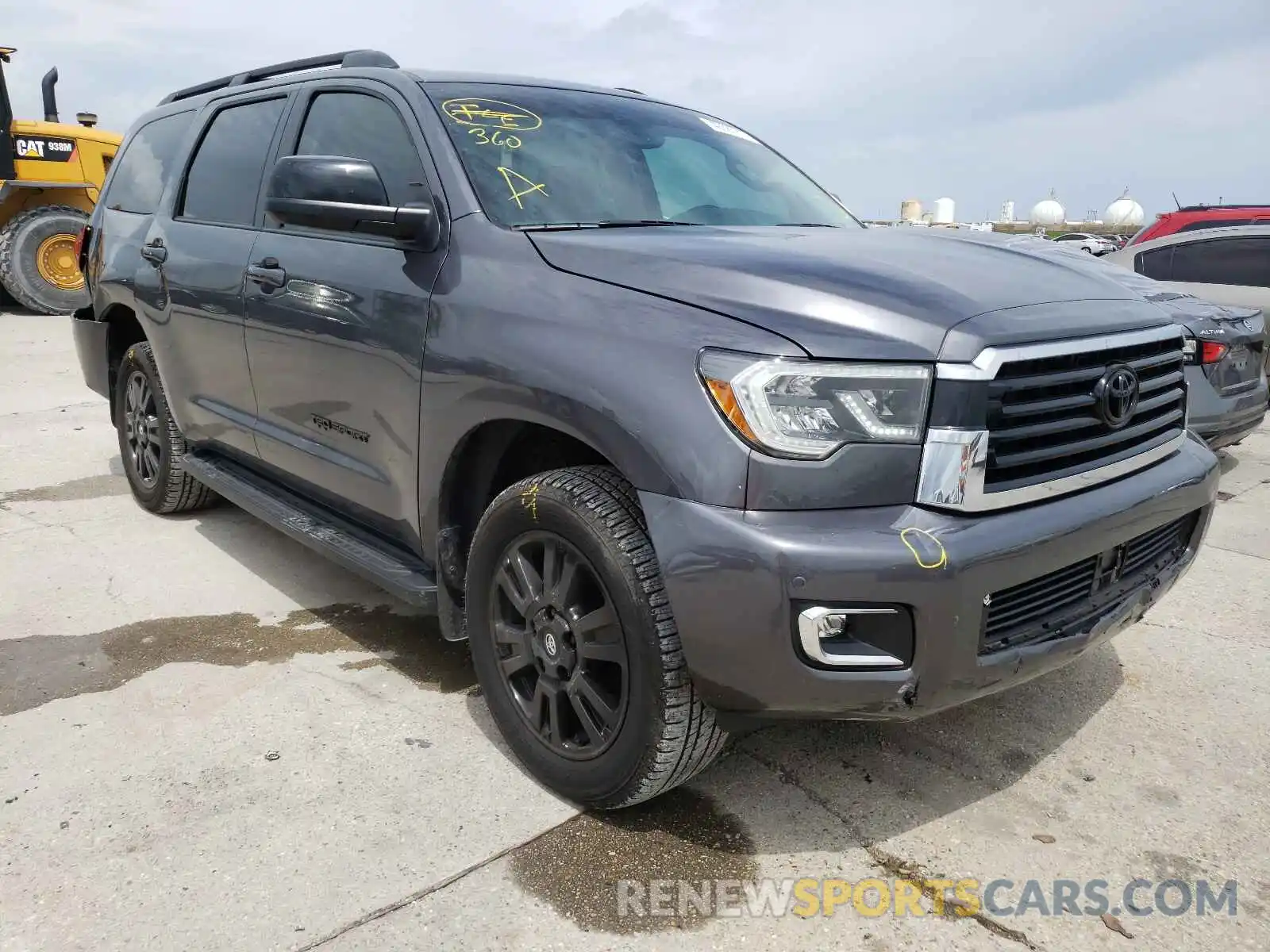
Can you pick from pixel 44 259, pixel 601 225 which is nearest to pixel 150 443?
pixel 601 225

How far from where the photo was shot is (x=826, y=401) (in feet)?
6.51

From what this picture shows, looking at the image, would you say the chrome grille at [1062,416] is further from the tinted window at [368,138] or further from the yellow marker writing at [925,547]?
the tinted window at [368,138]

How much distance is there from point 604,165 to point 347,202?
2.57 ft

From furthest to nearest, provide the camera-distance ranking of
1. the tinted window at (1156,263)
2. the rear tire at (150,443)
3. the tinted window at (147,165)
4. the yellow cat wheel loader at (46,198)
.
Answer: the yellow cat wheel loader at (46,198) < the tinted window at (1156,263) < the rear tire at (150,443) < the tinted window at (147,165)

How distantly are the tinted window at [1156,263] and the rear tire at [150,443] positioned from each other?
6527 mm

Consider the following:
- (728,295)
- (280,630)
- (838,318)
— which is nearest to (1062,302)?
(838,318)

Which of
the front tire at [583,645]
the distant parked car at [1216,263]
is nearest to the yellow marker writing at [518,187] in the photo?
the front tire at [583,645]

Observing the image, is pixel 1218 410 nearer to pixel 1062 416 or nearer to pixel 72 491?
pixel 1062 416

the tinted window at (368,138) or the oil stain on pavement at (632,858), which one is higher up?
the tinted window at (368,138)

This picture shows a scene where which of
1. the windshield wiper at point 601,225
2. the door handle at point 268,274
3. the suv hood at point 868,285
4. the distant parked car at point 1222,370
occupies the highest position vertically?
the windshield wiper at point 601,225

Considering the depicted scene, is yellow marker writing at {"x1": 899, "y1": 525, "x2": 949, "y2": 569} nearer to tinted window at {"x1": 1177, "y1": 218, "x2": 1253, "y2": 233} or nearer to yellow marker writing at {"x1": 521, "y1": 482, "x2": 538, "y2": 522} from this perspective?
yellow marker writing at {"x1": 521, "y1": 482, "x2": 538, "y2": 522}

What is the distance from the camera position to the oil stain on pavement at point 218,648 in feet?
10.4

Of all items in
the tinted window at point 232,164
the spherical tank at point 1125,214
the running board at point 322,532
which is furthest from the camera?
the spherical tank at point 1125,214

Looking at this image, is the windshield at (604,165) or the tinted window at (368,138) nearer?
the windshield at (604,165)
